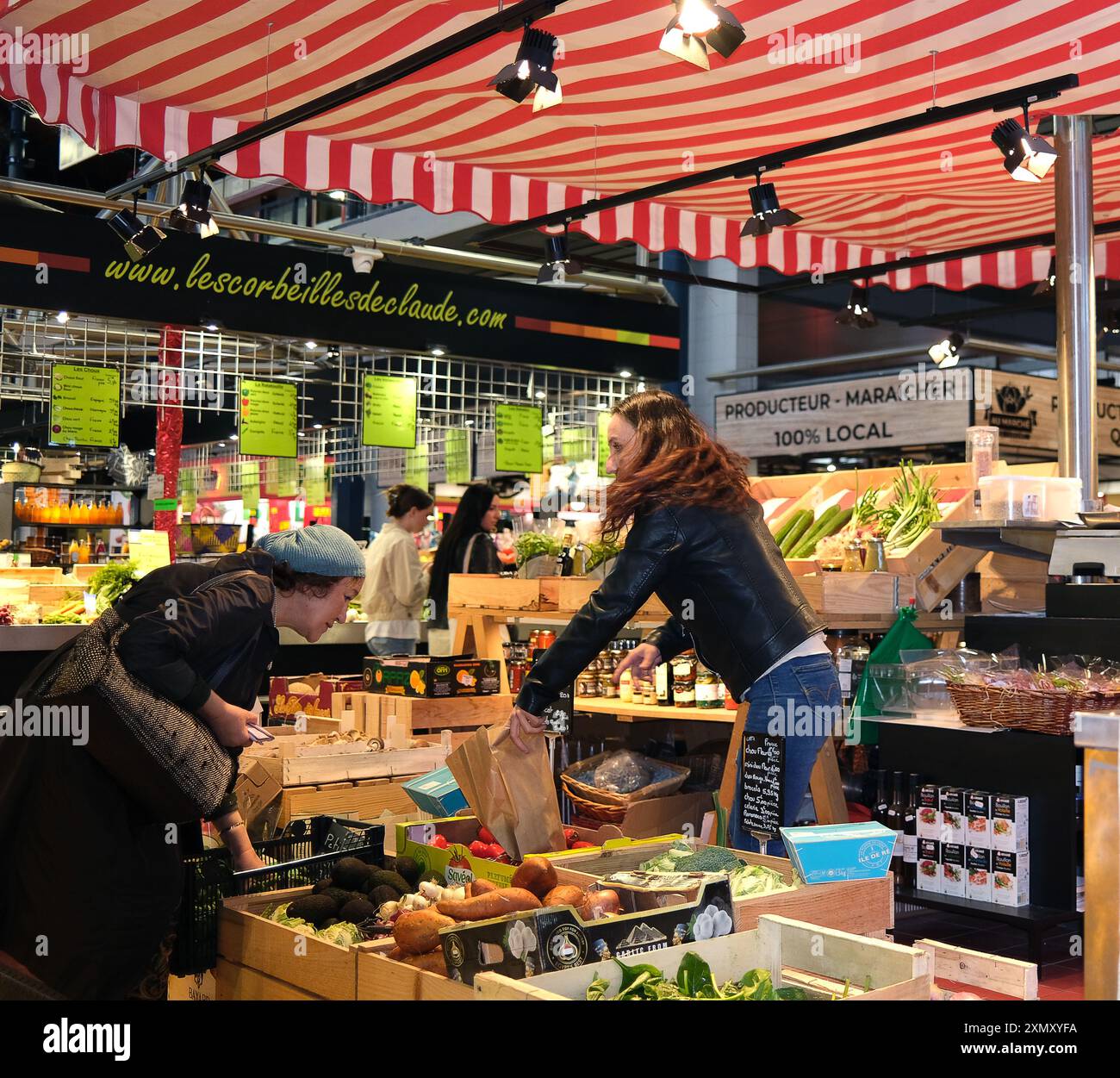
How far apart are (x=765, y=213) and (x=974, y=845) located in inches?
125

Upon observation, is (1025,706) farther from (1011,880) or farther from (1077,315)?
(1077,315)

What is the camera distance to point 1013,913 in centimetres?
409

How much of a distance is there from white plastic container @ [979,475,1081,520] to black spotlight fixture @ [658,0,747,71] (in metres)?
1.86

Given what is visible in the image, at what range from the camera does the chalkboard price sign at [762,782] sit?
A: 325 cm

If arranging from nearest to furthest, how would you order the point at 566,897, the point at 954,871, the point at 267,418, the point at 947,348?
1. the point at 566,897
2. the point at 954,871
3. the point at 947,348
4. the point at 267,418

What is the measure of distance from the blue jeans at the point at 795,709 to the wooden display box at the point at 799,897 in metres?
0.35

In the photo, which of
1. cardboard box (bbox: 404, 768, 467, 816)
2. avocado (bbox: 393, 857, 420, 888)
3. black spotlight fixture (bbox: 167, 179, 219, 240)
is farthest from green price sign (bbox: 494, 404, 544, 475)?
avocado (bbox: 393, 857, 420, 888)

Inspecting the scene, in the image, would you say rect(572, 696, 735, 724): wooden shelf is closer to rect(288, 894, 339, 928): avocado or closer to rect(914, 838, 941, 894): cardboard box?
rect(914, 838, 941, 894): cardboard box

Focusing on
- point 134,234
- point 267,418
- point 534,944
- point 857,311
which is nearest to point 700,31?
point 534,944

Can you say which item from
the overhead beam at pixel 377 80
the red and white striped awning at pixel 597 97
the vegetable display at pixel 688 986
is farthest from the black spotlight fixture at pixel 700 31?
the vegetable display at pixel 688 986

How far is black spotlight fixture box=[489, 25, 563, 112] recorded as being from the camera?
441cm

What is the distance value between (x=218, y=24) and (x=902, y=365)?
10.9m

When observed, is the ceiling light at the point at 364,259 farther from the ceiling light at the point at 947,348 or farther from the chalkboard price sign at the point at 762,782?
the chalkboard price sign at the point at 762,782
